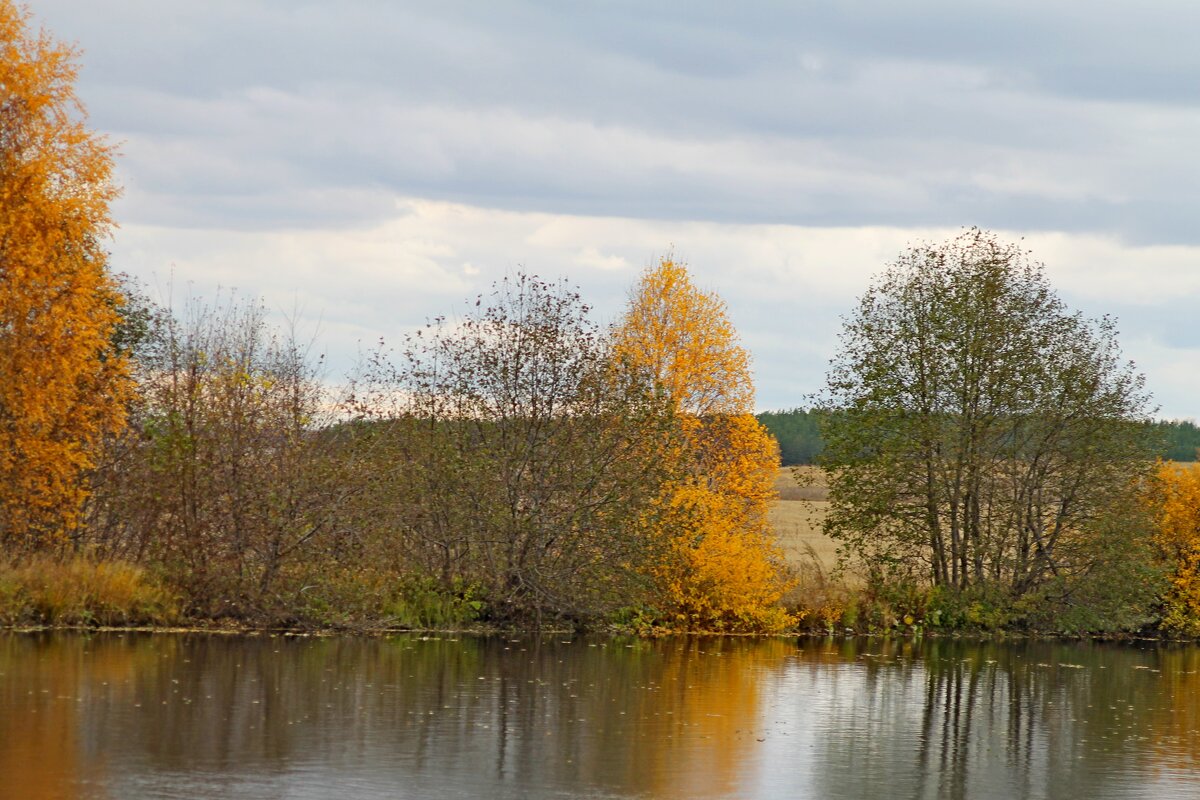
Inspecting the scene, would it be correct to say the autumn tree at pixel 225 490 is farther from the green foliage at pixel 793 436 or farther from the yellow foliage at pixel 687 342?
the green foliage at pixel 793 436

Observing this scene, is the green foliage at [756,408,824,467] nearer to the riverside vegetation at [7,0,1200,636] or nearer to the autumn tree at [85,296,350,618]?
the riverside vegetation at [7,0,1200,636]

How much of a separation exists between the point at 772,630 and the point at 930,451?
799 cm

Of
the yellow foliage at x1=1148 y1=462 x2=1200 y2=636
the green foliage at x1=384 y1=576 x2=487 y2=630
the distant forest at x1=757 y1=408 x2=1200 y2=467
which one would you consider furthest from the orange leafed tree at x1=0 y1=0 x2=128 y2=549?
the distant forest at x1=757 y1=408 x2=1200 y2=467

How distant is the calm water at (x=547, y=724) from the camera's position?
13766 mm

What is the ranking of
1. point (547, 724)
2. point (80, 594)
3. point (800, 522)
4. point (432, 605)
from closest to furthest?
1. point (547, 724)
2. point (80, 594)
3. point (432, 605)
4. point (800, 522)

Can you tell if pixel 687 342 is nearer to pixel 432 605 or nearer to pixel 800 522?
pixel 432 605

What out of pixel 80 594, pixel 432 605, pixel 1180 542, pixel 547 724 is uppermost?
pixel 1180 542

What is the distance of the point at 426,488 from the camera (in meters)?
31.6

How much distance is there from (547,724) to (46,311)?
16.1m

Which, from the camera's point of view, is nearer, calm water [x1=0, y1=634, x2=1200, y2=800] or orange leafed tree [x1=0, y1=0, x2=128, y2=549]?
calm water [x1=0, y1=634, x2=1200, y2=800]

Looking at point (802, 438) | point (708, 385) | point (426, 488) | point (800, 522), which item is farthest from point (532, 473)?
point (802, 438)

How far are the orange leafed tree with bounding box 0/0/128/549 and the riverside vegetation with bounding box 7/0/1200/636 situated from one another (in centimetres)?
5

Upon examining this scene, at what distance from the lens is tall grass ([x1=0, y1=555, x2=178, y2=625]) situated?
87.6 ft

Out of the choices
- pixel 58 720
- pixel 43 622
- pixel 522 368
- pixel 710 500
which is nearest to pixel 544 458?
pixel 522 368
